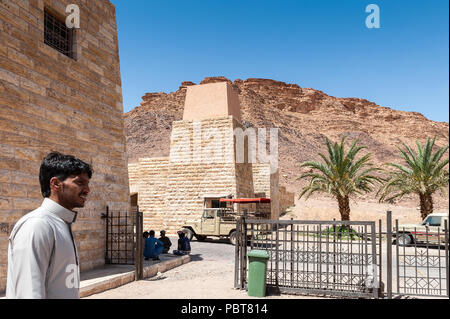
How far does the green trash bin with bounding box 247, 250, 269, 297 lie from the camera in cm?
719

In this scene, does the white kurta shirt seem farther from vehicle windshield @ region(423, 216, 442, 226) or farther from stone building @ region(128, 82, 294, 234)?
stone building @ region(128, 82, 294, 234)

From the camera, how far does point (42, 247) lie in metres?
1.77

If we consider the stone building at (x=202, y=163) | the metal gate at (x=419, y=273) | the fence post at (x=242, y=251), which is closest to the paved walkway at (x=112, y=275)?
the fence post at (x=242, y=251)

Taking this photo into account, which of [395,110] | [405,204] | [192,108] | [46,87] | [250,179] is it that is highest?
[395,110]

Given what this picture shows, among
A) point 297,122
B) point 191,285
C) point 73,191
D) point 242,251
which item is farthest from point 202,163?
point 297,122

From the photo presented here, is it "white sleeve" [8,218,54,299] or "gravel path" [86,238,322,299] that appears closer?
"white sleeve" [8,218,54,299]

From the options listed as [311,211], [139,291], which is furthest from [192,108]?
[311,211]

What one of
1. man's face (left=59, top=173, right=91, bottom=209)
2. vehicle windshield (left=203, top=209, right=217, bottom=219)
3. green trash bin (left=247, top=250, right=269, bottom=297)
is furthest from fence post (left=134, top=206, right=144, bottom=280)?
vehicle windshield (left=203, top=209, right=217, bottom=219)

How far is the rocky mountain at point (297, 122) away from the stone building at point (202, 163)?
1455 inches

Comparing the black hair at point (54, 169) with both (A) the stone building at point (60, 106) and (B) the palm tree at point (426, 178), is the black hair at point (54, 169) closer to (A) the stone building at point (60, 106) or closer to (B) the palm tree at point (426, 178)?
(A) the stone building at point (60, 106)

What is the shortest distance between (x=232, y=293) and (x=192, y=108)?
1511 centimetres

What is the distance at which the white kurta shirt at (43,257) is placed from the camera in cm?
173

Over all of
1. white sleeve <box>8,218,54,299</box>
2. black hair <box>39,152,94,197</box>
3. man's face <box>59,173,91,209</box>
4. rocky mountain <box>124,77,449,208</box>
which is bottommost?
white sleeve <box>8,218,54,299</box>
